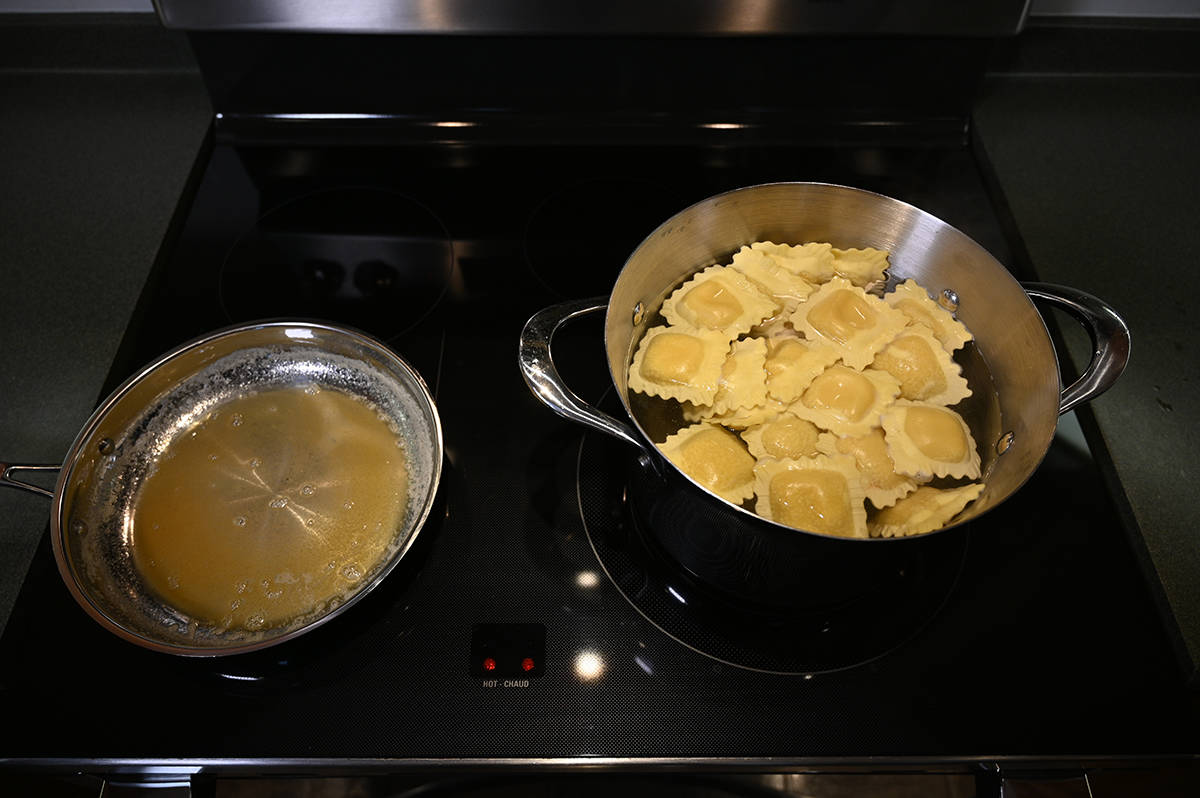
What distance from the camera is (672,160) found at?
1.37 metres

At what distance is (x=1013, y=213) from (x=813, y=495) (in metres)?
0.82

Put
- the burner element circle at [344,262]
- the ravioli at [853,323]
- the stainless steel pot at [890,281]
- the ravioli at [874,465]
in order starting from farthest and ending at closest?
1. the burner element circle at [344,262]
2. the ravioli at [853,323]
3. the ravioli at [874,465]
4. the stainless steel pot at [890,281]

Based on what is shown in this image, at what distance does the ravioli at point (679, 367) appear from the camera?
0.98 meters

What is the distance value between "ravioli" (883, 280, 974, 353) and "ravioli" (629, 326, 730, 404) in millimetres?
274

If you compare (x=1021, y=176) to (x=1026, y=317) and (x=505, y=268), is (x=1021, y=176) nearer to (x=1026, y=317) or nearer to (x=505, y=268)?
(x=1026, y=317)

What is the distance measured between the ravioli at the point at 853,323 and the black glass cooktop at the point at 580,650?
278 millimetres

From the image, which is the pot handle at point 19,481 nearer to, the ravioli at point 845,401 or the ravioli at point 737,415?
the ravioli at point 737,415

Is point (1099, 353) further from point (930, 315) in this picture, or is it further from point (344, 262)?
point (344, 262)

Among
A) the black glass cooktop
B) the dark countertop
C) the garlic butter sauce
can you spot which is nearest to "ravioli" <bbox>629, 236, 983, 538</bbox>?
the black glass cooktop

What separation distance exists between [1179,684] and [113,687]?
127 cm

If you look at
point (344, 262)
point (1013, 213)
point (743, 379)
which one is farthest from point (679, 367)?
point (1013, 213)

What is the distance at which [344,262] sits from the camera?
A: 49.4 inches

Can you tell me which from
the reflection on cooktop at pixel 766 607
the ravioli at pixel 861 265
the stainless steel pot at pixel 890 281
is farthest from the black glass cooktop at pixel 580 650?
the ravioli at pixel 861 265

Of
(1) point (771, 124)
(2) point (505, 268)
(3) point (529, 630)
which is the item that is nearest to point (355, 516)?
(3) point (529, 630)
